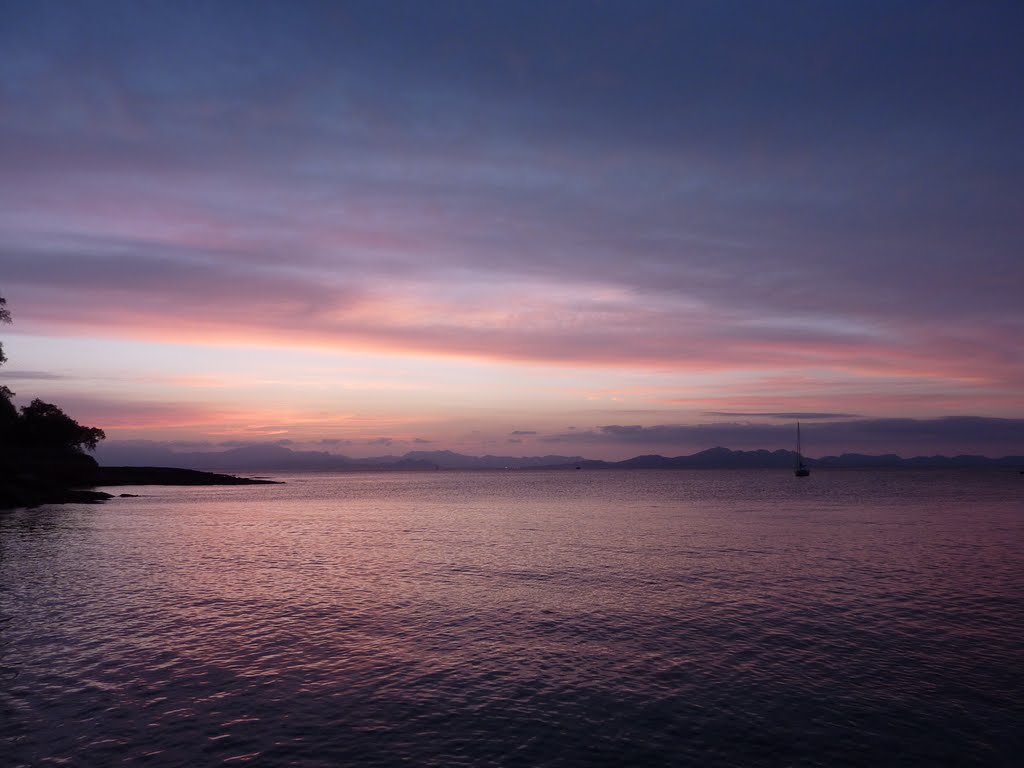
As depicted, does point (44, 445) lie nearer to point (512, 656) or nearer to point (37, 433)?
point (37, 433)

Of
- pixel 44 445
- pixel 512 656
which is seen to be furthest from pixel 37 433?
pixel 512 656

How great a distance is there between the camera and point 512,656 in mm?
27281

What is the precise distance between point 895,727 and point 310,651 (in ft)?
71.6

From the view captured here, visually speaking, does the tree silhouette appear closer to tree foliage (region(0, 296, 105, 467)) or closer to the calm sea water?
tree foliage (region(0, 296, 105, 467))

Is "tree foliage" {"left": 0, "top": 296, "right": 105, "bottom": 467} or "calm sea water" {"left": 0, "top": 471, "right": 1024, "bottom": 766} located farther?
"tree foliage" {"left": 0, "top": 296, "right": 105, "bottom": 467}

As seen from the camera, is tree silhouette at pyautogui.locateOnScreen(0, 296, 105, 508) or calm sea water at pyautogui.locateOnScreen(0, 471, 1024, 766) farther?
A: tree silhouette at pyautogui.locateOnScreen(0, 296, 105, 508)

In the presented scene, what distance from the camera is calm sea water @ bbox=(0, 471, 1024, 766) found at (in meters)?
19.2

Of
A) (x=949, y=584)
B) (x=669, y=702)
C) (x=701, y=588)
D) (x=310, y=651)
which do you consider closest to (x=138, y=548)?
(x=310, y=651)

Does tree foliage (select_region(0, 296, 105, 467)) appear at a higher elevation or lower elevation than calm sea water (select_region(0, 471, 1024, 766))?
higher

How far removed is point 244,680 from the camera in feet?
79.5

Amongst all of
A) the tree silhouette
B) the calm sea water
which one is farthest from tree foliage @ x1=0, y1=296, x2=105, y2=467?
the calm sea water

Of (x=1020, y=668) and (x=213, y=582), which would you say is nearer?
(x=1020, y=668)

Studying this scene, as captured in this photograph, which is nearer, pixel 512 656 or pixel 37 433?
pixel 512 656

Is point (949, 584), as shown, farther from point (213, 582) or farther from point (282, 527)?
point (282, 527)
